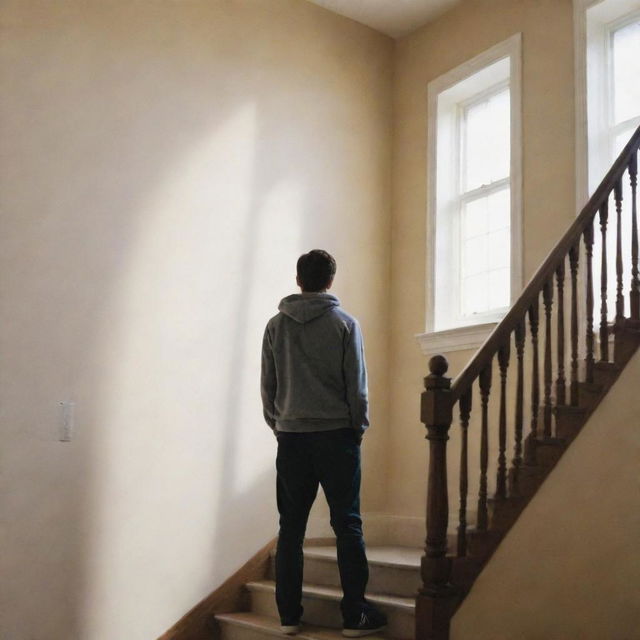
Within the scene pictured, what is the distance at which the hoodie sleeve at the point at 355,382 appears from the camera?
10.7ft

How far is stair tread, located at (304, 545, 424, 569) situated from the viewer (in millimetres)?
3920

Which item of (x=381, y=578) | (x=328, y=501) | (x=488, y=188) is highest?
(x=488, y=188)

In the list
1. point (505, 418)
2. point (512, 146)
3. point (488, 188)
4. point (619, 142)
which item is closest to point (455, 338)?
point (488, 188)

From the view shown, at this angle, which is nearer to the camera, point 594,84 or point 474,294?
point 594,84

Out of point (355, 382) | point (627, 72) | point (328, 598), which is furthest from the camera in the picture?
point (627, 72)

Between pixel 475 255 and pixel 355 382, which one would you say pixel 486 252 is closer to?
pixel 475 255

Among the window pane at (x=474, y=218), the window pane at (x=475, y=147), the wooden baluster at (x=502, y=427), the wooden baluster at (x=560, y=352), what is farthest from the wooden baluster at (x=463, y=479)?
the window pane at (x=475, y=147)

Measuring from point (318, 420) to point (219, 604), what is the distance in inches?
62.9

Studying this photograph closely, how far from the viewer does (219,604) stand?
437 cm

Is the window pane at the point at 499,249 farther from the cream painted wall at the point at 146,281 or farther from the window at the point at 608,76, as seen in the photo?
the cream painted wall at the point at 146,281

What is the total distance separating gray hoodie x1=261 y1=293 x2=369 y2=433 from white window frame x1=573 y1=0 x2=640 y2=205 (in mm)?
1708

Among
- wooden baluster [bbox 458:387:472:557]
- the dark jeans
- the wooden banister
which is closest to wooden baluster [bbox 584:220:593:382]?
the wooden banister

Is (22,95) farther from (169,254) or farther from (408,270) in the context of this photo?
(408,270)

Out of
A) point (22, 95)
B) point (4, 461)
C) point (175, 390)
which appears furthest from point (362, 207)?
point (4, 461)
